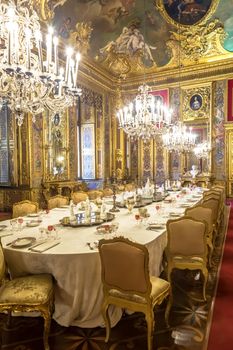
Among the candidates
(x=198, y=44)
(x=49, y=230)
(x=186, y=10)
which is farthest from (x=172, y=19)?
(x=49, y=230)

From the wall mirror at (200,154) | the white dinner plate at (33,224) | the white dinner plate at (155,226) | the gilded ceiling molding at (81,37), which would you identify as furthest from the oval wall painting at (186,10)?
the white dinner plate at (33,224)

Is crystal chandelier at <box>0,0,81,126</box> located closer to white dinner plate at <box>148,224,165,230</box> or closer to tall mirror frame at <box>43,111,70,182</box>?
white dinner plate at <box>148,224,165,230</box>

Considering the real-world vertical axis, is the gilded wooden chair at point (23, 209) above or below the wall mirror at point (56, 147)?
below

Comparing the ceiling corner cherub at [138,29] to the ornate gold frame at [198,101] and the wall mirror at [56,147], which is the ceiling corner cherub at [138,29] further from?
the wall mirror at [56,147]

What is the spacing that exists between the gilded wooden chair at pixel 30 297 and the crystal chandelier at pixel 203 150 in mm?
12439

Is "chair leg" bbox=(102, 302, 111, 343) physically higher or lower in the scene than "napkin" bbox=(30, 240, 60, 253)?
lower

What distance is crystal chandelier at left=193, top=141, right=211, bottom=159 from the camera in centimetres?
1432

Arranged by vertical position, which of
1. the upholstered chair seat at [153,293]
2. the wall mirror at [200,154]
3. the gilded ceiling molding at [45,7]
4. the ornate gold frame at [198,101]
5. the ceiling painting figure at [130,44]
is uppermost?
the ceiling painting figure at [130,44]

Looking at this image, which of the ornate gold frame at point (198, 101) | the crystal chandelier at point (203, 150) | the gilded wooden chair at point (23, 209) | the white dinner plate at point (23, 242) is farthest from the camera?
the ornate gold frame at point (198, 101)

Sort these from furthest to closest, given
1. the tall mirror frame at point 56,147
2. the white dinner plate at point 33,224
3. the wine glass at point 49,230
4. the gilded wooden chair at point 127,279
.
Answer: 1. the tall mirror frame at point 56,147
2. the white dinner plate at point 33,224
3. the wine glass at point 49,230
4. the gilded wooden chair at point 127,279

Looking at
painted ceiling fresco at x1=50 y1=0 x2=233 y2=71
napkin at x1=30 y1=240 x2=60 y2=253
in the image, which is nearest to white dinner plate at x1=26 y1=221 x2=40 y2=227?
napkin at x1=30 y1=240 x2=60 y2=253

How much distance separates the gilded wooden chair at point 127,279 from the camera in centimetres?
284

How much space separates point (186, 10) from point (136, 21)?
2309 millimetres

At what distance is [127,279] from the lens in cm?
297
